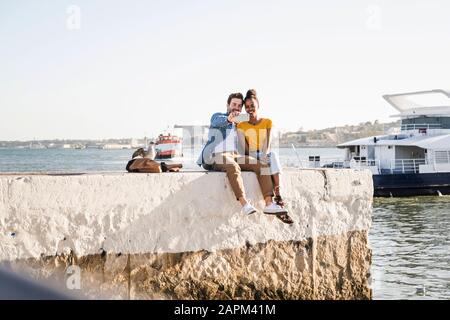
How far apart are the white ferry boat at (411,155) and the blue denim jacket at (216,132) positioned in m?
28.2

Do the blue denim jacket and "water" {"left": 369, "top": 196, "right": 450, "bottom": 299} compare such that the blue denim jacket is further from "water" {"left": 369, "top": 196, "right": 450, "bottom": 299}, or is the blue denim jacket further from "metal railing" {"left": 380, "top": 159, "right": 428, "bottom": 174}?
"metal railing" {"left": 380, "top": 159, "right": 428, "bottom": 174}

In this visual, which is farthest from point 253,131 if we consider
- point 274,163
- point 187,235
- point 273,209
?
point 187,235

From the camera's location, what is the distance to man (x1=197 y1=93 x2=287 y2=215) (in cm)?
554

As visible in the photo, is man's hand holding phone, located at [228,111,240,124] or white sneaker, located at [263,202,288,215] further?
man's hand holding phone, located at [228,111,240,124]

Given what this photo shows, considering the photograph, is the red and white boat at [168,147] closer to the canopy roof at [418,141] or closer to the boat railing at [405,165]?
the canopy roof at [418,141]

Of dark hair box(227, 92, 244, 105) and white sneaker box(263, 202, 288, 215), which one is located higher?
dark hair box(227, 92, 244, 105)

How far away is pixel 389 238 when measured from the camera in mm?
18922

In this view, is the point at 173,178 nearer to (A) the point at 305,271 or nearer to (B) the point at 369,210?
(A) the point at 305,271

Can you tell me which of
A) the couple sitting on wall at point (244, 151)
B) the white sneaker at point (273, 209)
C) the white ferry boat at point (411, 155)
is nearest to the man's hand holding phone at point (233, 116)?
the couple sitting on wall at point (244, 151)

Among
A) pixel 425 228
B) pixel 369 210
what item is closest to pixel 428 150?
pixel 425 228

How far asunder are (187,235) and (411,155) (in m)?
34.4

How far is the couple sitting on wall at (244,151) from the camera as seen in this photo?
560 cm

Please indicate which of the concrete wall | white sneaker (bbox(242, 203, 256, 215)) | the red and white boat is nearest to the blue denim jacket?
the concrete wall

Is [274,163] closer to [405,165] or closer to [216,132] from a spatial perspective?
[216,132]
